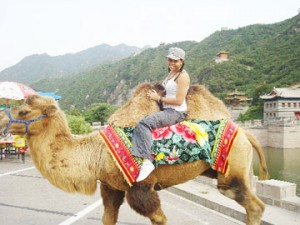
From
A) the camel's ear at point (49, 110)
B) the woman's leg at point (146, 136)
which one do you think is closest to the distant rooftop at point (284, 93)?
the woman's leg at point (146, 136)

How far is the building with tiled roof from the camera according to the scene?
53969 mm

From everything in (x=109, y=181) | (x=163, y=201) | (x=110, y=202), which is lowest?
(x=163, y=201)

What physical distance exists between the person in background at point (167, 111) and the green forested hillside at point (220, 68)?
6148cm

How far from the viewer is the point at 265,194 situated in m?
6.20

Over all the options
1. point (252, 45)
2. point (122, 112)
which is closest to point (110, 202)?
point (122, 112)

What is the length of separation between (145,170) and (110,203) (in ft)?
2.77

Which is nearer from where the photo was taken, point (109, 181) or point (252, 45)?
point (109, 181)

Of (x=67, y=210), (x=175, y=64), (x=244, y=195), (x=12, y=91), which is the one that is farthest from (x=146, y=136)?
(x=12, y=91)

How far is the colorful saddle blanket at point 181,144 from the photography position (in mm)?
3895

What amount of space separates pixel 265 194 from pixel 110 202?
3133mm

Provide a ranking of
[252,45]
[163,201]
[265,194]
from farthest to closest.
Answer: [252,45] → [163,201] → [265,194]

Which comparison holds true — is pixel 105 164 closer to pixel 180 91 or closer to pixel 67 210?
pixel 180 91

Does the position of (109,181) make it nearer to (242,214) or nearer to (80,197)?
(242,214)

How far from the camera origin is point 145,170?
12.6 feet
